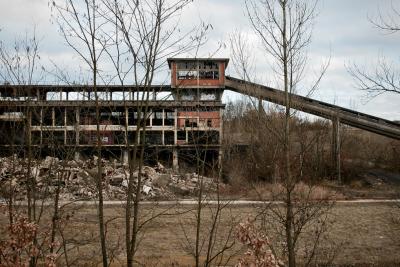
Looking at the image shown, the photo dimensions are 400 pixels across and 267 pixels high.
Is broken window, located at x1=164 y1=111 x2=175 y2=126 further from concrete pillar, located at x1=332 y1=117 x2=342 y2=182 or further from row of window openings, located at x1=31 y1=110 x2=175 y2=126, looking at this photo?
row of window openings, located at x1=31 y1=110 x2=175 y2=126

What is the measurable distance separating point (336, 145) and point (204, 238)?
2377cm

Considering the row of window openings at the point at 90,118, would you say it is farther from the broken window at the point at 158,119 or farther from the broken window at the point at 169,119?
the broken window at the point at 158,119

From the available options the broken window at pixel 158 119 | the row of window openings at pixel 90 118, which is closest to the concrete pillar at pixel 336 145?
the broken window at pixel 158 119

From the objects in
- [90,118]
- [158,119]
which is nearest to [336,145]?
[158,119]

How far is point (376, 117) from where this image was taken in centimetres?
3422

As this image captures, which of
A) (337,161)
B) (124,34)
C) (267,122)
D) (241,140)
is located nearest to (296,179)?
(267,122)

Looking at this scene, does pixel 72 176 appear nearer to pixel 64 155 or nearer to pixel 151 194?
pixel 151 194

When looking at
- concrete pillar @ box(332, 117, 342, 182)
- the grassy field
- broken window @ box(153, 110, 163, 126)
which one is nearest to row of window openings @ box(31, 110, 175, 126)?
the grassy field

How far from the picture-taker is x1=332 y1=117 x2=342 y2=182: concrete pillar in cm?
3260

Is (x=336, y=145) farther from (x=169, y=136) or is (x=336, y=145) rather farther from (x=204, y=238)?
(x=204, y=238)

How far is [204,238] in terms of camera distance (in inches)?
488

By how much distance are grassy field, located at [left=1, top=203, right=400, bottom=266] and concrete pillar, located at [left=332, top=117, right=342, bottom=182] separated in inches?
501

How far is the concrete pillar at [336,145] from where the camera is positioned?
3260cm

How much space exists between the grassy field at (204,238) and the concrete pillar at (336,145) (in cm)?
1274
